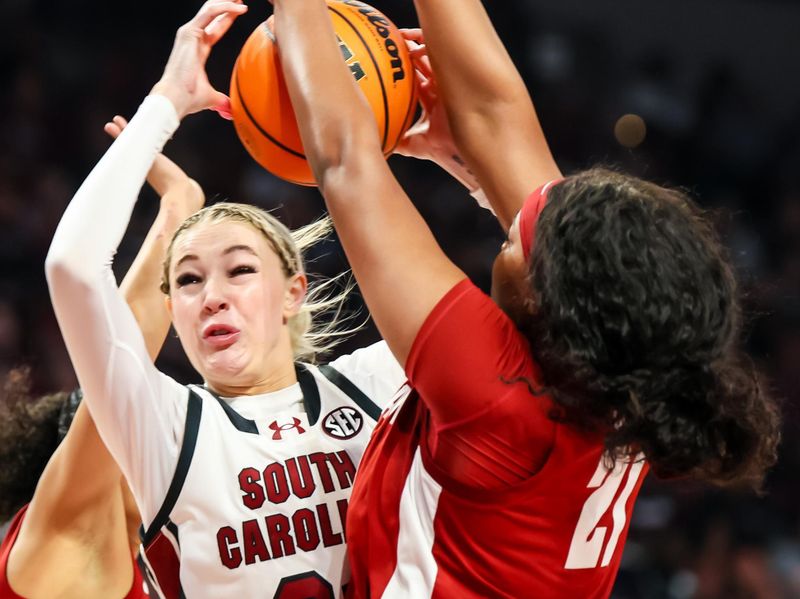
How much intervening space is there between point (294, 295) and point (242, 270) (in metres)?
0.17

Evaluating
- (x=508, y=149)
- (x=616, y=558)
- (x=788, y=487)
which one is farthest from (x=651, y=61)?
(x=616, y=558)

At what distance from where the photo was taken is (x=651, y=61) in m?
7.04

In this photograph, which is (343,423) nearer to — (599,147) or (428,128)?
(428,128)

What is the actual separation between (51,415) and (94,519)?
1.58 ft

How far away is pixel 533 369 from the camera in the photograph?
67.1 inches

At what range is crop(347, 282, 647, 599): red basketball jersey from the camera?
5.40 feet

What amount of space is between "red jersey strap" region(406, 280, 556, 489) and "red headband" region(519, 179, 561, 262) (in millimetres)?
136

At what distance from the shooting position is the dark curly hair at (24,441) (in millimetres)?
2561

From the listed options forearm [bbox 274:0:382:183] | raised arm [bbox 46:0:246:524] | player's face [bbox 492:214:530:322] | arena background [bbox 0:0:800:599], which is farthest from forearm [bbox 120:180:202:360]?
arena background [bbox 0:0:800:599]

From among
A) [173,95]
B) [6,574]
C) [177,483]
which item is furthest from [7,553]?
[173,95]

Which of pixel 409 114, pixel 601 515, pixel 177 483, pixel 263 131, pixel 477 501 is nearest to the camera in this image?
pixel 477 501

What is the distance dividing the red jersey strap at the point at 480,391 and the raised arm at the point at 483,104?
590mm

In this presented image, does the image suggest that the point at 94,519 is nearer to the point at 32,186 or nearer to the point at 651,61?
the point at 32,186

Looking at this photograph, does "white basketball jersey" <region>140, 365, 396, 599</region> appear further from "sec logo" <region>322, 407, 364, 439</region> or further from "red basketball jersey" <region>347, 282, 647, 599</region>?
"red basketball jersey" <region>347, 282, 647, 599</region>
